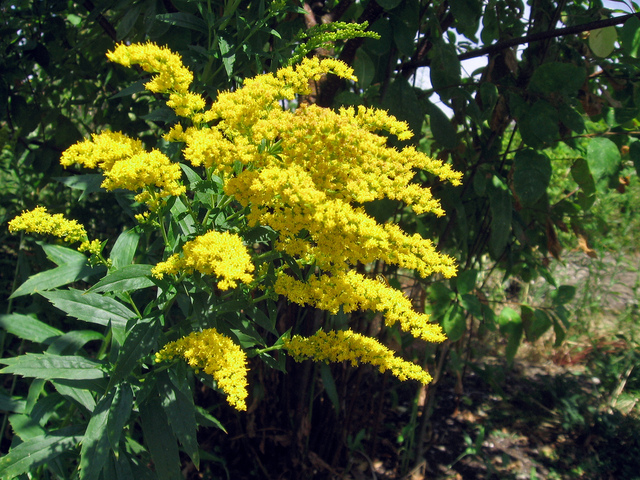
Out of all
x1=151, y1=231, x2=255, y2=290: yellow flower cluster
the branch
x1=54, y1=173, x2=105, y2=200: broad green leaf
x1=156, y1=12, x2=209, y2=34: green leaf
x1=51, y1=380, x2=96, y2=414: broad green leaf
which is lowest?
x1=51, y1=380, x2=96, y2=414: broad green leaf

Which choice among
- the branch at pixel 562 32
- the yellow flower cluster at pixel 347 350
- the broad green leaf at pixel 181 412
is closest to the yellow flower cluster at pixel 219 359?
the broad green leaf at pixel 181 412

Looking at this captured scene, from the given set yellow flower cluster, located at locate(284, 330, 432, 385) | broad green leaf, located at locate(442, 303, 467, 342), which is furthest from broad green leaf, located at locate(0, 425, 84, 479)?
broad green leaf, located at locate(442, 303, 467, 342)

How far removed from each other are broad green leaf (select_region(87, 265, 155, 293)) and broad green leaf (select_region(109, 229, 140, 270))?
25 cm

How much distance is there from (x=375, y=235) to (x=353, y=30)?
667 millimetres

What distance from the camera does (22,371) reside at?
1.43 metres

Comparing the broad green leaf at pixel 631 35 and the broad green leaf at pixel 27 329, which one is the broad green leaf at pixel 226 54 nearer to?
the broad green leaf at pixel 27 329

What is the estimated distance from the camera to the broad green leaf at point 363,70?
80.5 inches

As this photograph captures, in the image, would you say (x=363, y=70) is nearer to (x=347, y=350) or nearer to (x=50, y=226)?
(x=347, y=350)

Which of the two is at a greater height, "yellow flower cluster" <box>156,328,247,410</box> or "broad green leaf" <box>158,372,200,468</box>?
"yellow flower cluster" <box>156,328,247,410</box>

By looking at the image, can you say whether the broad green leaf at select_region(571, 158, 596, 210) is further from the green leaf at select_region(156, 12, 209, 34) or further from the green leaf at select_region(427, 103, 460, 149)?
the green leaf at select_region(156, 12, 209, 34)

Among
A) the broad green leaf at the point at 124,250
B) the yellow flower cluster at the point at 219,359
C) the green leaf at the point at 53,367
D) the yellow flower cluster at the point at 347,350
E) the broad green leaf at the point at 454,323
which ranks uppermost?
the broad green leaf at the point at 124,250

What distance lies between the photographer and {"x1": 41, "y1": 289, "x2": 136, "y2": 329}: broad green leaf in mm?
1565

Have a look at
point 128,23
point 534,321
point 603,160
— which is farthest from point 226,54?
point 534,321

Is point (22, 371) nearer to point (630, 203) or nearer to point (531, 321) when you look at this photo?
point (531, 321)
